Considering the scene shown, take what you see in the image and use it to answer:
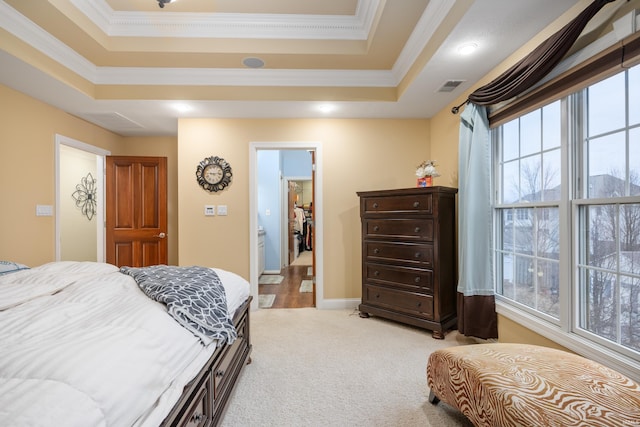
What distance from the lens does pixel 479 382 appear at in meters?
1.33

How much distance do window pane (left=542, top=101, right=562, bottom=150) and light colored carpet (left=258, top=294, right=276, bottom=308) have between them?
328 centimetres

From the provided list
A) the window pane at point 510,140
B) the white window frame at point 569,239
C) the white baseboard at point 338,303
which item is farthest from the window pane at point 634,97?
the white baseboard at point 338,303

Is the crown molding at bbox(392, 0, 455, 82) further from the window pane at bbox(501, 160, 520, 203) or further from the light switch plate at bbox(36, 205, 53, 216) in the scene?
the light switch plate at bbox(36, 205, 53, 216)

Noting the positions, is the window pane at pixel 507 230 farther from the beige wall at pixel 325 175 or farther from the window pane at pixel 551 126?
the beige wall at pixel 325 175

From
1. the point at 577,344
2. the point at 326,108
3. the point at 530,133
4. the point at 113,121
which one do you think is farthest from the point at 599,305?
the point at 113,121

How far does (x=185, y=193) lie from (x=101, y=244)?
68.8 inches

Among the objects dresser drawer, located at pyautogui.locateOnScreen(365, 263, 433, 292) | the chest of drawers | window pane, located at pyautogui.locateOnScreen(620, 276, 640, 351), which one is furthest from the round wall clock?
window pane, located at pyautogui.locateOnScreen(620, 276, 640, 351)

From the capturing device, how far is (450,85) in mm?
2680

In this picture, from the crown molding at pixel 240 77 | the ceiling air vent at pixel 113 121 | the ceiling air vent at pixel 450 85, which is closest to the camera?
the ceiling air vent at pixel 450 85

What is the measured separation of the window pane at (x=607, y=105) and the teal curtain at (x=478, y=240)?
75cm

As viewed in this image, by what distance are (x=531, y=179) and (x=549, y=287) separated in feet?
2.60

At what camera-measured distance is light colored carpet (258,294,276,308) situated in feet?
12.2

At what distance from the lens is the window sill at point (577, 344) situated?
144 centimetres

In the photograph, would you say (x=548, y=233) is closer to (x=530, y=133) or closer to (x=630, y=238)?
(x=630, y=238)
